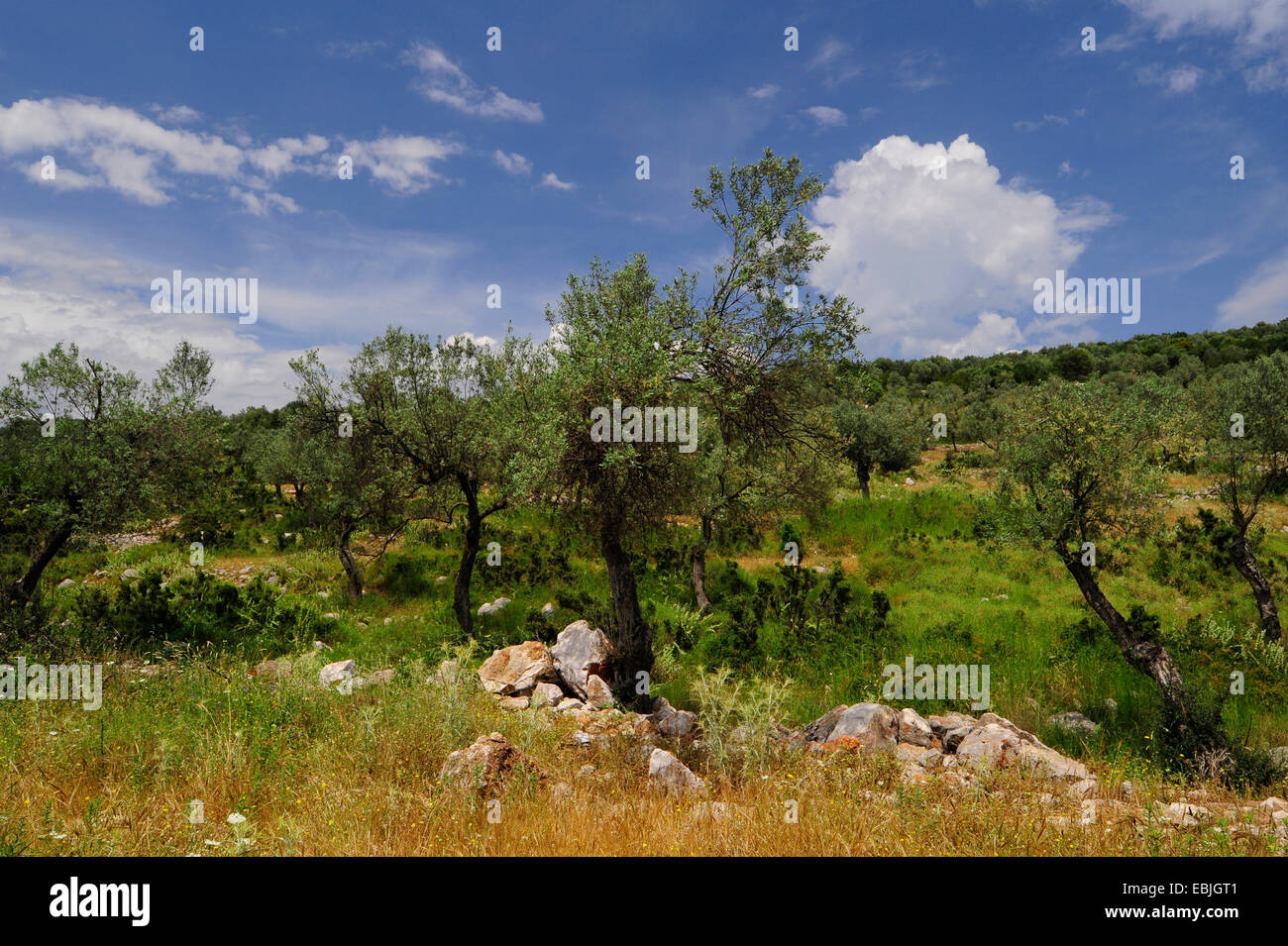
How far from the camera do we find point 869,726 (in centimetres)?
1018

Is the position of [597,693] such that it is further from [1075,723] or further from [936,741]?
[1075,723]

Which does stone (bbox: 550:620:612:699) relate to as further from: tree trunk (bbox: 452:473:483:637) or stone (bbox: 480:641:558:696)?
tree trunk (bbox: 452:473:483:637)

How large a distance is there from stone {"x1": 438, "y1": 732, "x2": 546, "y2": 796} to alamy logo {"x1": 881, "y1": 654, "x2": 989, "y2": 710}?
9.85 meters

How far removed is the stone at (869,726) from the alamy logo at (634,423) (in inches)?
226

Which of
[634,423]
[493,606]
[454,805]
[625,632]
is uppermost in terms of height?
[634,423]

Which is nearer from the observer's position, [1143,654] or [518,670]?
[1143,654]

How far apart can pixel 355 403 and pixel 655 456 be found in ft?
35.9

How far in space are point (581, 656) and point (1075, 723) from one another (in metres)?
10.6

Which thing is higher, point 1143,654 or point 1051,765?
point 1143,654

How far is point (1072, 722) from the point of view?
1248cm

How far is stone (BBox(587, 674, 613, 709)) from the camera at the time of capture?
12195 mm

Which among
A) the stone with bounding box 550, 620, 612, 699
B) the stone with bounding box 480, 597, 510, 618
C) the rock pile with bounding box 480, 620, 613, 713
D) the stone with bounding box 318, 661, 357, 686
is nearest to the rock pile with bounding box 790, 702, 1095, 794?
the rock pile with bounding box 480, 620, 613, 713

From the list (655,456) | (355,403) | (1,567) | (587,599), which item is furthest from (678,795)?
(1,567)
